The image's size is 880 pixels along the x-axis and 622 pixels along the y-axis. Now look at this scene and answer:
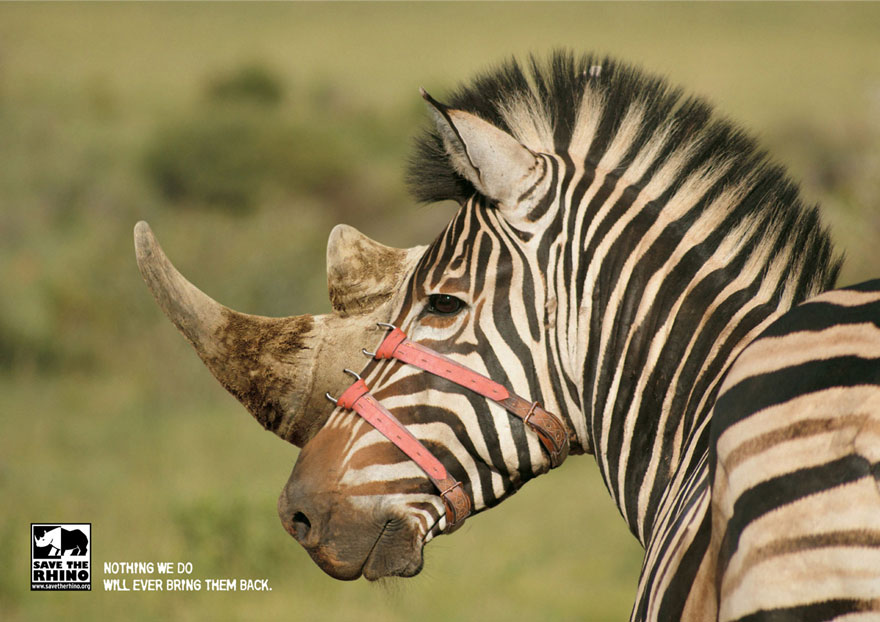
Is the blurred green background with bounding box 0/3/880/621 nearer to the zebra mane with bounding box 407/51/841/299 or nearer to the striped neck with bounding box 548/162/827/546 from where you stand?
the zebra mane with bounding box 407/51/841/299

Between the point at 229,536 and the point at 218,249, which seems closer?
the point at 229,536

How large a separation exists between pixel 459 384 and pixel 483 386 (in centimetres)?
7

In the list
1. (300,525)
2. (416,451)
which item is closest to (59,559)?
(300,525)

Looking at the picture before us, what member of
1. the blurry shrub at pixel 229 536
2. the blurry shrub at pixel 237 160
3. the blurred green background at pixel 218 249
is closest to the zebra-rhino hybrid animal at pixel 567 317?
the blurred green background at pixel 218 249

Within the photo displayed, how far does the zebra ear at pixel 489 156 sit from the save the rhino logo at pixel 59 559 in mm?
5655

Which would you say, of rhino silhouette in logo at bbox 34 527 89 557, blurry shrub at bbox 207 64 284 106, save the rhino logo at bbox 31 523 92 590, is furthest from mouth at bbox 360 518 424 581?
blurry shrub at bbox 207 64 284 106

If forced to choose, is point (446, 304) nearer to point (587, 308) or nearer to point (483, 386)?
point (483, 386)

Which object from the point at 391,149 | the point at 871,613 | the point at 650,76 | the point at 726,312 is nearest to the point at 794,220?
the point at 726,312

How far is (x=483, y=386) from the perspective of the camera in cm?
278

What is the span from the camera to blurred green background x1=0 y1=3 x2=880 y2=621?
8.14 m

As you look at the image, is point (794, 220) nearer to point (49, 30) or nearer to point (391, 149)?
point (391, 149)

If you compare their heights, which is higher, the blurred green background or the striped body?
the blurred green background

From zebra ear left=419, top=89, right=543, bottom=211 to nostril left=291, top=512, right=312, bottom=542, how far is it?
1.16m

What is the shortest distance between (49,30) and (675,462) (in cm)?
4556
